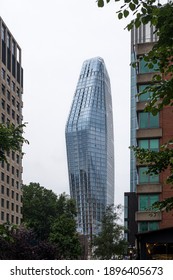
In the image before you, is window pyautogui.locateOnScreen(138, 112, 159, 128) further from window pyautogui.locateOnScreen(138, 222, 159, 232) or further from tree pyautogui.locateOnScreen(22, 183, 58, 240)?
tree pyautogui.locateOnScreen(22, 183, 58, 240)

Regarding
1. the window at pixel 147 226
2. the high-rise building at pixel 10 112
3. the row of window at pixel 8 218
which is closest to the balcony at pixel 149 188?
the window at pixel 147 226

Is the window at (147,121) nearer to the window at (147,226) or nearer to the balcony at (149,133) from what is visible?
the balcony at (149,133)

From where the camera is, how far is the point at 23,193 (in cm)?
12331

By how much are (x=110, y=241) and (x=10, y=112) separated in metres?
47.2

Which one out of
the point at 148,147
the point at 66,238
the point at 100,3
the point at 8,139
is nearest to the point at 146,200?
the point at 148,147

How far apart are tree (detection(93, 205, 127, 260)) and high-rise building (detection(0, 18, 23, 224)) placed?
28630 millimetres

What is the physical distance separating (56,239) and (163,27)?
272 ft

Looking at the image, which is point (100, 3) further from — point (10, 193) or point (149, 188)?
point (10, 193)

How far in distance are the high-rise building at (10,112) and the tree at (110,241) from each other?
28.6m

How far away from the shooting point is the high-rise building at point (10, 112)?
10212 cm

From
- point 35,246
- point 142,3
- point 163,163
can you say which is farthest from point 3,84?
point 142,3

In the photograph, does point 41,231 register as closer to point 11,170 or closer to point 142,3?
point 11,170

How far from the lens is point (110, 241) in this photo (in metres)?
73.1
